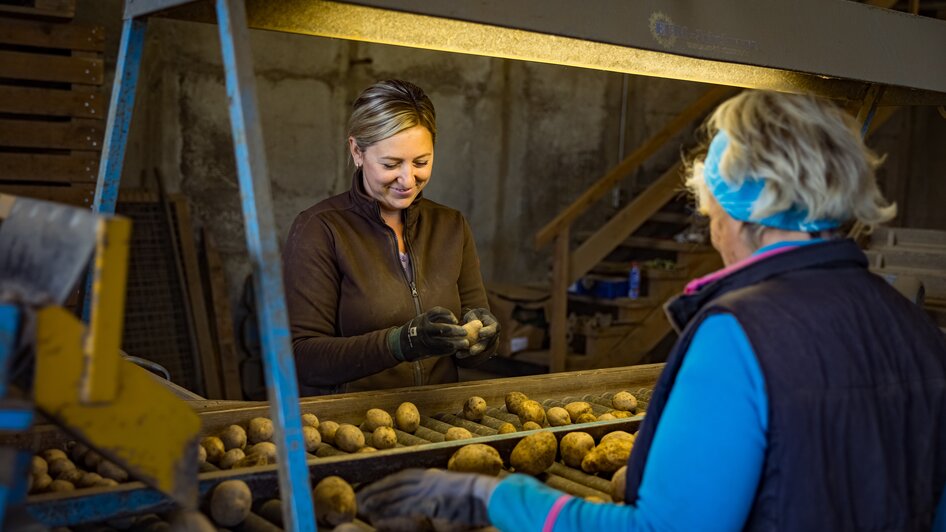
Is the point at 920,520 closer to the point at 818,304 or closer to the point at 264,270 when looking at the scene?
the point at 818,304

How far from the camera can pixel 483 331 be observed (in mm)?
3184

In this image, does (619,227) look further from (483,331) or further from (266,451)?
(266,451)

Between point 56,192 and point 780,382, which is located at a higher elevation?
point 56,192

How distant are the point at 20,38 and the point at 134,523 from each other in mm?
4065

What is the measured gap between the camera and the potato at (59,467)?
2.41 metres

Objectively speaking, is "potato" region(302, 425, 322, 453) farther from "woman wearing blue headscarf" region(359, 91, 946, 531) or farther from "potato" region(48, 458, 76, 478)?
"woman wearing blue headscarf" region(359, 91, 946, 531)

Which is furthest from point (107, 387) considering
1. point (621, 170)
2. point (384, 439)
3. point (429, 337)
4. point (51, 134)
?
point (621, 170)

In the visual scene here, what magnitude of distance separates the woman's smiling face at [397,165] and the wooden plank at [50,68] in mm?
2852

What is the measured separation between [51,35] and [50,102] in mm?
368

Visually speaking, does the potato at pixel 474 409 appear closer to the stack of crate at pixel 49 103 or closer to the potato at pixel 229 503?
the potato at pixel 229 503

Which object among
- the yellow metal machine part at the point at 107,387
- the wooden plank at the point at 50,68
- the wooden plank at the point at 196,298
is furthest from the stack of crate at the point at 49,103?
the yellow metal machine part at the point at 107,387

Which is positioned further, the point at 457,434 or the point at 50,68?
the point at 50,68

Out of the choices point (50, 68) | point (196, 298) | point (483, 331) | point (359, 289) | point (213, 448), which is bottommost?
point (196, 298)

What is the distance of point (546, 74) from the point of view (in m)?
9.27
